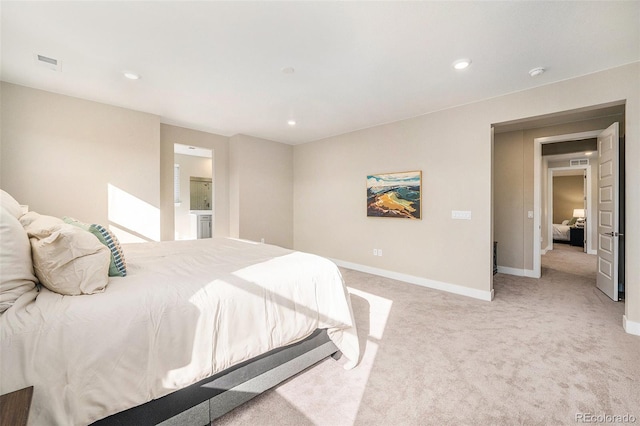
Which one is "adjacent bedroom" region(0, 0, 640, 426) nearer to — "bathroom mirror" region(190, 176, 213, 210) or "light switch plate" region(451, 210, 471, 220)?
"light switch plate" region(451, 210, 471, 220)

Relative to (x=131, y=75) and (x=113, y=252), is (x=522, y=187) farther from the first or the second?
(x=131, y=75)

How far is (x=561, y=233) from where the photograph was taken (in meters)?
8.01

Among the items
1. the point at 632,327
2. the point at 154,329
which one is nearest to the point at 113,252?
the point at 154,329

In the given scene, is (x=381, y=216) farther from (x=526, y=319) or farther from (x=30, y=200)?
(x=30, y=200)

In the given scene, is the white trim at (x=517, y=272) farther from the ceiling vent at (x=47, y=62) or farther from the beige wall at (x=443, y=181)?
the ceiling vent at (x=47, y=62)

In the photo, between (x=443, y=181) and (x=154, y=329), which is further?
(x=443, y=181)

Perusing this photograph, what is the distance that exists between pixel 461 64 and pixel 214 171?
4.46 m

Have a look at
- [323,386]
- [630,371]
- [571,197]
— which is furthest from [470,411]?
[571,197]

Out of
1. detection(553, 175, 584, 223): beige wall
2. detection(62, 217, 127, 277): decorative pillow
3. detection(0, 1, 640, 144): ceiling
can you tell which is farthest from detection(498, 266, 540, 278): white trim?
detection(553, 175, 584, 223): beige wall

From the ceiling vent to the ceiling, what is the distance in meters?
0.04

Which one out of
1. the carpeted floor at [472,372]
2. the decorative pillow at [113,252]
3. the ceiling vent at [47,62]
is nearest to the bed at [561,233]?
the carpeted floor at [472,372]

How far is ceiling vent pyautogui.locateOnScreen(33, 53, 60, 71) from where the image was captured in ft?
8.10

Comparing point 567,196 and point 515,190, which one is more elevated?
point 567,196

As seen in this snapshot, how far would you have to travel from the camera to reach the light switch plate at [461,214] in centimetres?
369
